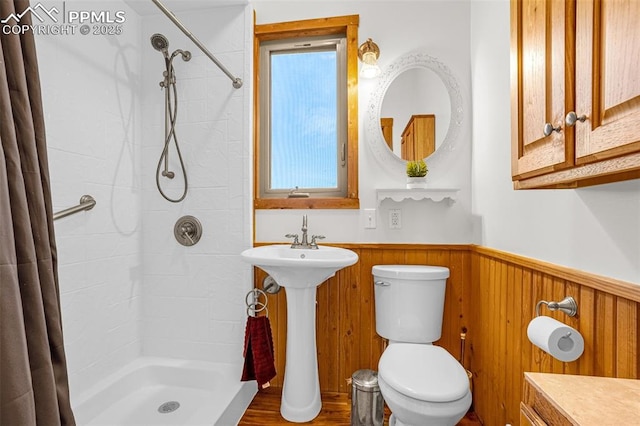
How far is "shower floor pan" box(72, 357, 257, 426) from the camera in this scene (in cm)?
151

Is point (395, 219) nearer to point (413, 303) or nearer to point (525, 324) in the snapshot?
point (413, 303)

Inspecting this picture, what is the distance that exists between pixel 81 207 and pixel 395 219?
65.2 inches

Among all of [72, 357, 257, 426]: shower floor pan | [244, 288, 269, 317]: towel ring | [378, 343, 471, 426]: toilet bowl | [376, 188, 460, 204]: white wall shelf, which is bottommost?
[72, 357, 257, 426]: shower floor pan

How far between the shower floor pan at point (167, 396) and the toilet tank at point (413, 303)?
888mm

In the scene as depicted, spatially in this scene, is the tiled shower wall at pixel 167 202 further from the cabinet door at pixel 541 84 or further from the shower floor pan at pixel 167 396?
the cabinet door at pixel 541 84

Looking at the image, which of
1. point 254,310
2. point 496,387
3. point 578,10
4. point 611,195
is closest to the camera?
point 578,10

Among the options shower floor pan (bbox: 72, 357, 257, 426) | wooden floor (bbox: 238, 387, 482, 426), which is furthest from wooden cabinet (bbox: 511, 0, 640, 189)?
shower floor pan (bbox: 72, 357, 257, 426)

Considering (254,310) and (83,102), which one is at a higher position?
(83,102)

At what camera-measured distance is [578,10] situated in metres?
0.64

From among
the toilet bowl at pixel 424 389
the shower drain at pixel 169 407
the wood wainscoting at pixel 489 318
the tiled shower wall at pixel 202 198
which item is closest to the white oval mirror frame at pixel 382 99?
the wood wainscoting at pixel 489 318

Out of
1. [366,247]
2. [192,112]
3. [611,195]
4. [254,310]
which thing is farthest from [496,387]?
[192,112]

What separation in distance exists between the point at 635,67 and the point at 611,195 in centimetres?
48

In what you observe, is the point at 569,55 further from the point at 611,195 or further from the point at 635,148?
the point at 611,195

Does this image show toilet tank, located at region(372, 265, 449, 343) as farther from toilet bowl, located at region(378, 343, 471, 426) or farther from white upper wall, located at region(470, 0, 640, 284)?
white upper wall, located at region(470, 0, 640, 284)
